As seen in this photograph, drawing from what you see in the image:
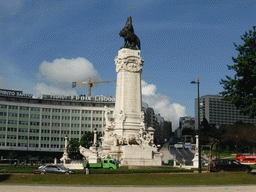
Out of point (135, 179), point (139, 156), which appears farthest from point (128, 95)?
point (135, 179)

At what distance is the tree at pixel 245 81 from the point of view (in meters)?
31.7

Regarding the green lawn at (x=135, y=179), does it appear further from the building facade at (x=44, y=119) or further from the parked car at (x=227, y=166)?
the building facade at (x=44, y=119)

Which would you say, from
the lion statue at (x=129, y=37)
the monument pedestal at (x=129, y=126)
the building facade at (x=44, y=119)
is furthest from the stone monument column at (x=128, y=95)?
the building facade at (x=44, y=119)

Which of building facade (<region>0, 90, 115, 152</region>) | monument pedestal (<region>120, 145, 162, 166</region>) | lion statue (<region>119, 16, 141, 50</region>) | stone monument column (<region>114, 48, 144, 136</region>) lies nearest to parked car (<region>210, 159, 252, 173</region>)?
monument pedestal (<region>120, 145, 162, 166</region>)

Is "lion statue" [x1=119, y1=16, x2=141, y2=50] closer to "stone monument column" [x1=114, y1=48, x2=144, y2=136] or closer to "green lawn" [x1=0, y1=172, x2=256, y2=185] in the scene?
"stone monument column" [x1=114, y1=48, x2=144, y2=136]

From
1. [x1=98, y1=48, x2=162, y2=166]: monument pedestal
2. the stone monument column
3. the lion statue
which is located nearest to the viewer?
[x1=98, y1=48, x2=162, y2=166]: monument pedestal

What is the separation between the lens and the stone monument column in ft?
158

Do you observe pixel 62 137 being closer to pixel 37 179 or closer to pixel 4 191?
pixel 37 179

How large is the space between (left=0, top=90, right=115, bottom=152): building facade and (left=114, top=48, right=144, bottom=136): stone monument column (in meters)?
60.3

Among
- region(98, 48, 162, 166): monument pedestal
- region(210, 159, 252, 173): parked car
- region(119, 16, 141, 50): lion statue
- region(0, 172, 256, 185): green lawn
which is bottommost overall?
region(0, 172, 256, 185): green lawn

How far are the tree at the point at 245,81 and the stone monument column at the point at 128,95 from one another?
708 inches

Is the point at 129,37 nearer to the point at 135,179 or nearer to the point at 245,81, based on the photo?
the point at 245,81

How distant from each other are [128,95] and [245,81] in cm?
2086

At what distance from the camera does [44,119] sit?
114188mm
